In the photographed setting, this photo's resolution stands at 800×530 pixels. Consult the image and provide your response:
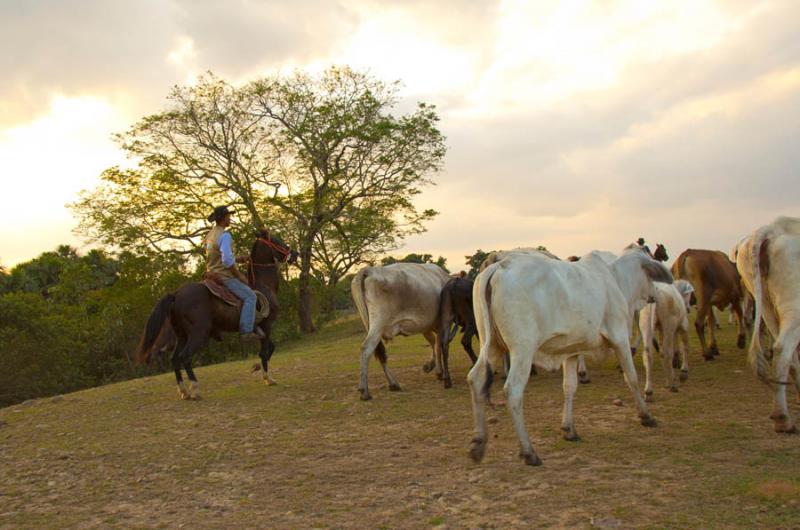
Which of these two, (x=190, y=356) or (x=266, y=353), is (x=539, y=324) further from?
(x=266, y=353)

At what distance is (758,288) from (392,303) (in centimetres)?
543

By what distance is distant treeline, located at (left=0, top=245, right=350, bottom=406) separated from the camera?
21.1 m

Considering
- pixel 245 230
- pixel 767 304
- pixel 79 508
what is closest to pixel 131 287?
pixel 245 230

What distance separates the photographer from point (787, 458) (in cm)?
574

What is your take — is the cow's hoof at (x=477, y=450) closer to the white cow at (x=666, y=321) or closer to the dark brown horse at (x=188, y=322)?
the white cow at (x=666, y=321)

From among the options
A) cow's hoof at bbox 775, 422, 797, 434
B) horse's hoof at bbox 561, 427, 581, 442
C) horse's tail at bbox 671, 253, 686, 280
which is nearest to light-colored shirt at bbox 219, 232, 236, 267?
horse's hoof at bbox 561, 427, 581, 442

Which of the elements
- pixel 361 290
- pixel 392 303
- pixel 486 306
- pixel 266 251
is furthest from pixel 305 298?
pixel 486 306

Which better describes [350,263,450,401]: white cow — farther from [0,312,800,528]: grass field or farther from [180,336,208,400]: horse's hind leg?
[180,336,208,400]: horse's hind leg

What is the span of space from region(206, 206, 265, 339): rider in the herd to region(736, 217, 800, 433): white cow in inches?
285

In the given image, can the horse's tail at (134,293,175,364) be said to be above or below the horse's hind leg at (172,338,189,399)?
above

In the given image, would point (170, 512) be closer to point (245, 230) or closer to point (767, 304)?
point (767, 304)

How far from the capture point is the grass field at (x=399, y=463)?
16.2 ft

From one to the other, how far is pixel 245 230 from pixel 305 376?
16.5 m

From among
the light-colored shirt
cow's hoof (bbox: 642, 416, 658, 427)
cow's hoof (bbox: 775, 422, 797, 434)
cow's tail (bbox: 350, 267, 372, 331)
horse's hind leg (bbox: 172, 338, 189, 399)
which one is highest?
the light-colored shirt
